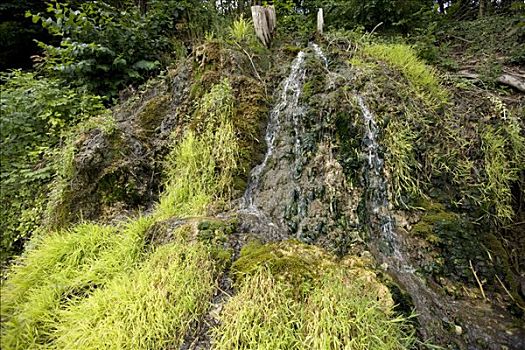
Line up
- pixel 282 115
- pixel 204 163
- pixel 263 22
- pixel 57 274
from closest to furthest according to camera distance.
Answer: pixel 57 274
pixel 204 163
pixel 282 115
pixel 263 22

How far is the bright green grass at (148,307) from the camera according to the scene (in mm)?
1670

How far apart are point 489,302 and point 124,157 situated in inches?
135

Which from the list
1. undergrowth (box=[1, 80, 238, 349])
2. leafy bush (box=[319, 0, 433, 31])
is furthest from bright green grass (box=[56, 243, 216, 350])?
leafy bush (box=[319, 0, 433, 31])

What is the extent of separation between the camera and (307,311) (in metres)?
1.74

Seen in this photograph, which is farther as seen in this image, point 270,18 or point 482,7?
point 482,7

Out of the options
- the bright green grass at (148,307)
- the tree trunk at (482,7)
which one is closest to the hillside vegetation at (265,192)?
the bright green grass at (148,307)

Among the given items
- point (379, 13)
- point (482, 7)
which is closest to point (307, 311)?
point (379, 13)

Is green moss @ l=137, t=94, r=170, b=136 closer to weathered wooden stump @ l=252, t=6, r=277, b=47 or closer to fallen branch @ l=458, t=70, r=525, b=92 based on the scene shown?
weathered wooden stump @ l=252, t=6, r=277, b=47

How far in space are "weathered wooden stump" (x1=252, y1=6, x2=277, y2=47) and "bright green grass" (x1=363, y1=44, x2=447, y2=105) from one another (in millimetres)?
1366

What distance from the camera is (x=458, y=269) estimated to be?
7.92ft

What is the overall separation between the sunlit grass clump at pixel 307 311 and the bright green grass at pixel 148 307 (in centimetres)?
23

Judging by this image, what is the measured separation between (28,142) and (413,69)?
4.25m

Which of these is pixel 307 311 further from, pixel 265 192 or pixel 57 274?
pixel 57 274

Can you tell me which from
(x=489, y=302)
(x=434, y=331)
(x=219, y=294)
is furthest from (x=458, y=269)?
(x=219, y=294)
